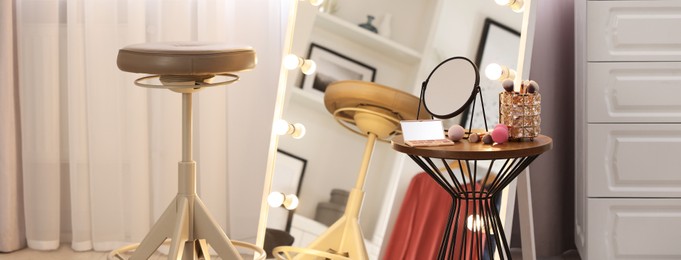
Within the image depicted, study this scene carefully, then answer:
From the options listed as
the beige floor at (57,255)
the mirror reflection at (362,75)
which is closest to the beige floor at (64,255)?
the beige floor at (57,255)

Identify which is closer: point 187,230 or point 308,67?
point 187,230

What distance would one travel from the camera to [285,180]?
262cm

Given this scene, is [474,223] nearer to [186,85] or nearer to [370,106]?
[370,106]

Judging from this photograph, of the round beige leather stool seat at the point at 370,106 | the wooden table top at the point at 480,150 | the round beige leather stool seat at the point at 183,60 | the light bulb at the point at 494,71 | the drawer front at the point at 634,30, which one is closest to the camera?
the wooden table top at the point at 480,150

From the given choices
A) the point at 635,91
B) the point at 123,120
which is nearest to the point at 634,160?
the point at 635,91

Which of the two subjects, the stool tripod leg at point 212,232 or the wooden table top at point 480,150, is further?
the stool tripod leg at point 212,232

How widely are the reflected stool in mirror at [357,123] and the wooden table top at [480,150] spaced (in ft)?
1.73

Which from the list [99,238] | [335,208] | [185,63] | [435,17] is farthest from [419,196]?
[99,238]

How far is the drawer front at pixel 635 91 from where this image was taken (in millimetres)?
2582

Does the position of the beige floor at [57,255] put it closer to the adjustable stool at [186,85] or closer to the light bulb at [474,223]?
the adjustable stool at [186,85]

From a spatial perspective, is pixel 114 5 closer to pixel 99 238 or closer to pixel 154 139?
pixel 154 139

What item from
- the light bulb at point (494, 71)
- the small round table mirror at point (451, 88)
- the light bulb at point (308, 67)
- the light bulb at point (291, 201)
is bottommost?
the light bulb at point (291, 201)

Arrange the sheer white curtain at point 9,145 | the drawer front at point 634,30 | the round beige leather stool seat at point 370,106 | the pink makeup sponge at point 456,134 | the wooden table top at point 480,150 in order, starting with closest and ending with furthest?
the wooden table top at point 480,150, the pink makeup sponge at point 456,134, the round beige leather stool seat at point 370,106, the drawer front at point 634,30, the sheer white curtain at point 9,145

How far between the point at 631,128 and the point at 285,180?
1006 mm
